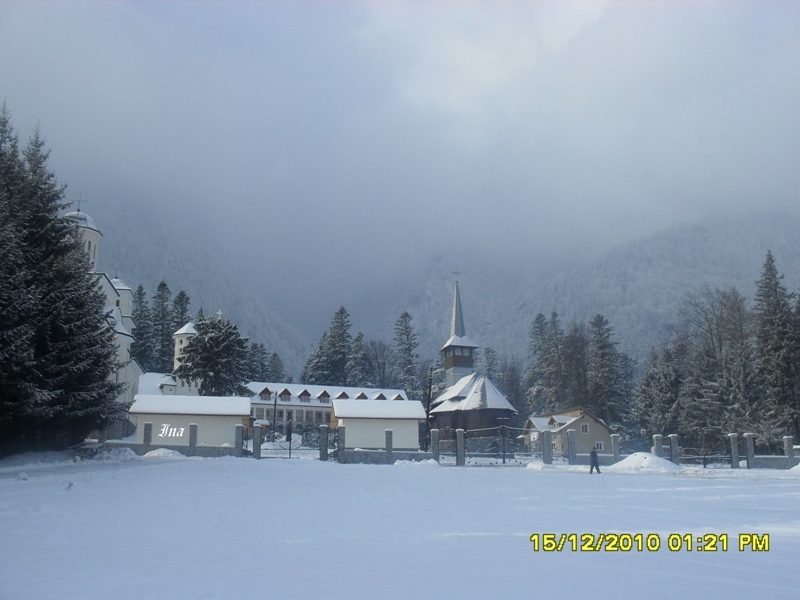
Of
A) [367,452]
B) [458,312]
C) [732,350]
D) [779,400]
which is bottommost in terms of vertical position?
[367,452]

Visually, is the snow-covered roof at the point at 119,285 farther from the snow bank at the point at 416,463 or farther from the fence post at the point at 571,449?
the fence post at the point at 571,449

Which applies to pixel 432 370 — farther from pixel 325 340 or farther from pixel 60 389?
pixel 60 389

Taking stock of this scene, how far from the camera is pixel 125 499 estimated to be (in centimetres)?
1352

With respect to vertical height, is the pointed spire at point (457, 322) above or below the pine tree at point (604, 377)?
above

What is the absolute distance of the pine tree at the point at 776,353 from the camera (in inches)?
1554

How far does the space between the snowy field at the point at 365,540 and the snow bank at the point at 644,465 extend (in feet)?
31.9

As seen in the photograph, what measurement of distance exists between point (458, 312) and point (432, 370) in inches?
461

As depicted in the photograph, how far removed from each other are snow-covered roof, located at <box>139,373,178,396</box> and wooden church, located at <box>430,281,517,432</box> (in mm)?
27005

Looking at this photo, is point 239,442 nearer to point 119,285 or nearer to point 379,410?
point 379,410

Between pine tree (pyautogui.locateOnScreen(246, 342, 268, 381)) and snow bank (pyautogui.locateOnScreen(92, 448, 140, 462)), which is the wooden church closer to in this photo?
pine tree (pyautogui.locateOnScreen(246, 342, 268, 381))


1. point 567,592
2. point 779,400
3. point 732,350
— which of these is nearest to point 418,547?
point 567,592

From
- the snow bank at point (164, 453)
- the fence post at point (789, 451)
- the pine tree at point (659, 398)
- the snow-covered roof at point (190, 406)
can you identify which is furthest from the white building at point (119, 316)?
the fence post at point (789, 451)

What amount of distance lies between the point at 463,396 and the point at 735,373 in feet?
80.0

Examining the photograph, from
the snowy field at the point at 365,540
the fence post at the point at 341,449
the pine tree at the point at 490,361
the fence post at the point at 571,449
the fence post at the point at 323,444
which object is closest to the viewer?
the snowy field at the point at 365,540
